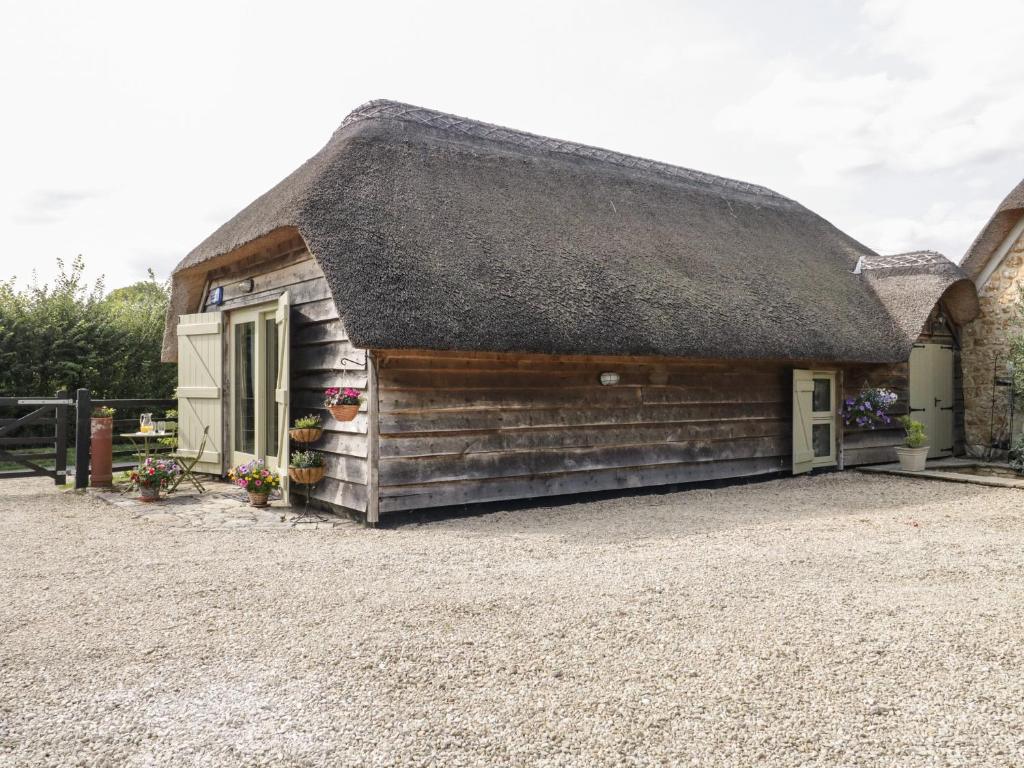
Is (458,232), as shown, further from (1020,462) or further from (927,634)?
(1020,462)

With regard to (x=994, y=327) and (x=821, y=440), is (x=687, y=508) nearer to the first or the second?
(x=821, y=440)

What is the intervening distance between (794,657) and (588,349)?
4.18m

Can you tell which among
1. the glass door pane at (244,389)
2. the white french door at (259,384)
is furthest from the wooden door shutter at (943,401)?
the glass door pane at (244,389)

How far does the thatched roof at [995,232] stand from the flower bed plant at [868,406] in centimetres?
271

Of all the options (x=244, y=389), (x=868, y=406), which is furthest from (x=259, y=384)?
(x=868, y=406)

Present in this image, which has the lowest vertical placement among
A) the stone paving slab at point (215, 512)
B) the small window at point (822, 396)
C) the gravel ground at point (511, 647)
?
the gravel ground at point (511, 647)

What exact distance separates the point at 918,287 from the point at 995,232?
1687mm

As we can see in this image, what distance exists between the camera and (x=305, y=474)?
23.9ft

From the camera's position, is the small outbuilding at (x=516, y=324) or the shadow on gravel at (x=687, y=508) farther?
the small outbuilding at (x=516, y=324)

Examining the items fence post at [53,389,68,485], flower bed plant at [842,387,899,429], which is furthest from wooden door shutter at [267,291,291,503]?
flower bed plant at [842,387,899,429]

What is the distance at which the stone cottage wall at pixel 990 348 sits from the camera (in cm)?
1152

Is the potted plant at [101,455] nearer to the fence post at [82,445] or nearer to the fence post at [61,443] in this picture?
the fence post at [82,445]

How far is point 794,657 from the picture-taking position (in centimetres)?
358

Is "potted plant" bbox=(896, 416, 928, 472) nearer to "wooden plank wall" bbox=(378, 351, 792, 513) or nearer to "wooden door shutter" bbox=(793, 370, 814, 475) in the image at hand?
"wooden door shutter" bbox=(793, 370, 814, 475)
